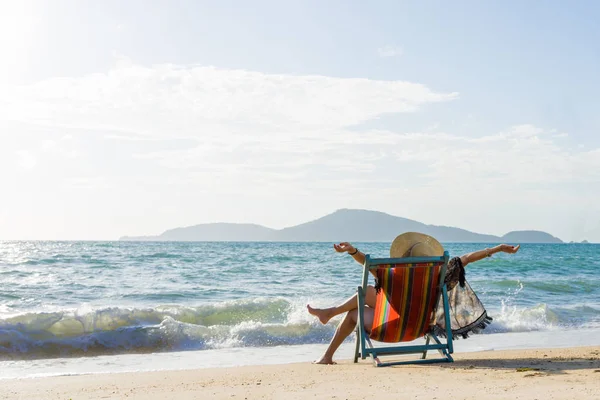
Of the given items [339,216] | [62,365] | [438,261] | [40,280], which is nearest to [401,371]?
[438,261]

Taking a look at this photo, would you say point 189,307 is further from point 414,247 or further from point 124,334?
point 414,247

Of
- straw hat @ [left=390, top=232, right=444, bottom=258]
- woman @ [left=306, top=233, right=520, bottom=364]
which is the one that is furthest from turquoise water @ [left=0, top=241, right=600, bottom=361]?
straw hat @ [left=390, top=232, right=444, bottom=258]

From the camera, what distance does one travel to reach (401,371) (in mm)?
5680

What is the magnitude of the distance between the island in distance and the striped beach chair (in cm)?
16423

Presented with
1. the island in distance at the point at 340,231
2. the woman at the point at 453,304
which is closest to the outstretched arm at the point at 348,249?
the woman at the point at 453,304

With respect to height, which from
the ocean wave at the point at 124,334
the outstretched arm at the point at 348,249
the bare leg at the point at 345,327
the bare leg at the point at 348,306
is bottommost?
the ocean wave at the point at 124,334

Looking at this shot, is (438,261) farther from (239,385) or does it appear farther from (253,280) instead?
(253,280)

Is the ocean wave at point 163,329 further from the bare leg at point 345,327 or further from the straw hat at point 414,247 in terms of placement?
the straw hat at point 414,247

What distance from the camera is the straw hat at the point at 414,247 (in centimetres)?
604

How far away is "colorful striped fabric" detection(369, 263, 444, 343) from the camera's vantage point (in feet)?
18.8

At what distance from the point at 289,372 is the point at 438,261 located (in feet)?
5.61

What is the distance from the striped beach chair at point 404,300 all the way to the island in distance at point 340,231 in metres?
164

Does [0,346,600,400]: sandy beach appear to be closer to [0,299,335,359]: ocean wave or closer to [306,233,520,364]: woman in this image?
[306,233,520,364]: woman

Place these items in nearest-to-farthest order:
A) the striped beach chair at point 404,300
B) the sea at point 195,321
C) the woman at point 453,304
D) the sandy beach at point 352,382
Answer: the sandy beach at point 352,382 → the striped beach chair at point 404,300 → the woman at point 453,304 → the sea at point 195,321
